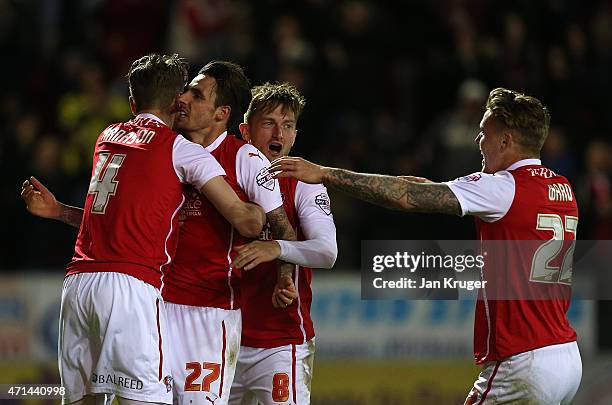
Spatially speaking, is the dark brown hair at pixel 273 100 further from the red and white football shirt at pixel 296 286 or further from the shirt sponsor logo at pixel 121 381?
the shirt sponsor logo at pixel 121 381

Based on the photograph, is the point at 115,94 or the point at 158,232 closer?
the point at 158,232

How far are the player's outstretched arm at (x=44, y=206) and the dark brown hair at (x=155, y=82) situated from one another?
0.92 meters

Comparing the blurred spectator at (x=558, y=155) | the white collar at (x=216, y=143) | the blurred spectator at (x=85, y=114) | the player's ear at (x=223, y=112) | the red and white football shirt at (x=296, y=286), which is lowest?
the red and white football shirt at (x=296, y=286)

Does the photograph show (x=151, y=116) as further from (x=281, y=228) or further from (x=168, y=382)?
(x=168, y=382)

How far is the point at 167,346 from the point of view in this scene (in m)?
5.42

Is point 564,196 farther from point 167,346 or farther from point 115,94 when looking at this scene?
point 115,94

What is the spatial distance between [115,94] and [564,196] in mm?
7932

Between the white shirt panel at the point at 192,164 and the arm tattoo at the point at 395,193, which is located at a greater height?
the white shirt panel at the point at 192,164

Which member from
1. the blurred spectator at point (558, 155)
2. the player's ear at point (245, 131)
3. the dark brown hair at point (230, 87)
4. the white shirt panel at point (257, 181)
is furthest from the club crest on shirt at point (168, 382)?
the blurred spectator at point (558, 155)

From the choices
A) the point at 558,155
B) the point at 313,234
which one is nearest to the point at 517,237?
the point at 313,234

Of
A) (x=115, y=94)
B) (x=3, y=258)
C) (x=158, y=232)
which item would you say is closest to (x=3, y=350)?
(x=3, y=258)

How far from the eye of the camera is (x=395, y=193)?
552 centimetres

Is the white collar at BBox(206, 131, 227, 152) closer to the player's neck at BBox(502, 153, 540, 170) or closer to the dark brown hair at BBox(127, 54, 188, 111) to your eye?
the dark brown hair at BBox(127, 54, 188, 111)

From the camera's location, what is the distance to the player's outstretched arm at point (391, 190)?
5.48 m
